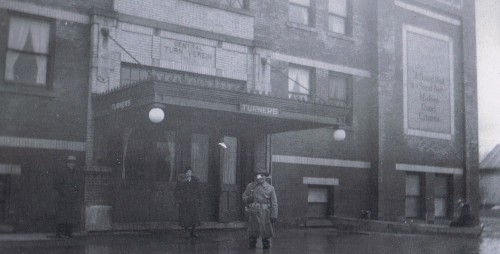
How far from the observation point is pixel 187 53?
17.2m

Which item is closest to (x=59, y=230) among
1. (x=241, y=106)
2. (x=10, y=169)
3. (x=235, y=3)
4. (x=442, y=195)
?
(x=10, y=169)

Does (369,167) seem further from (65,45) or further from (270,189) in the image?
(65,45)

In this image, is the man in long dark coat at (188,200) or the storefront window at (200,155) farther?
the storefront window at (200,155)

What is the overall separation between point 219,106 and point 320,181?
7.31 metres

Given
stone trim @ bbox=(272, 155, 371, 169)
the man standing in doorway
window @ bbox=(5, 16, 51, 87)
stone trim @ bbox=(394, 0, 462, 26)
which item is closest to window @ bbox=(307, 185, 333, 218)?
stone trim @ bbox=(272, 155, 371, 169)

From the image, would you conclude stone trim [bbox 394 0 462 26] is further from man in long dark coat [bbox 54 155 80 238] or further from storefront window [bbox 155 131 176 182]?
man in long dark coat [bbox 54 155 80 238]

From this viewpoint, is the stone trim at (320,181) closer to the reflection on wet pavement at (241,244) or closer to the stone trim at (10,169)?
the reflection on wet pavement at (241,244)

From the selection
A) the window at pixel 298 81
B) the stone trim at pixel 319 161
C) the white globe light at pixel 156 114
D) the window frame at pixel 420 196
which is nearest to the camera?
the white globe light at pixel 156 114

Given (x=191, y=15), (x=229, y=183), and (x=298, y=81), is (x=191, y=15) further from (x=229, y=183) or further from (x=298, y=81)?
(x=229, y=183)

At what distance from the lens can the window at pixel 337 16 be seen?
21172 millimetres

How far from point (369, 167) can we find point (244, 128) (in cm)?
631

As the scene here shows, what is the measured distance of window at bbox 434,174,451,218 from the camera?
77.4ft

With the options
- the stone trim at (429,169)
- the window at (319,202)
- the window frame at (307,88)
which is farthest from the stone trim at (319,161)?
the window frame at (307,88)

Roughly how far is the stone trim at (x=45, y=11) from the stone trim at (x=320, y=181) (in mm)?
8564
